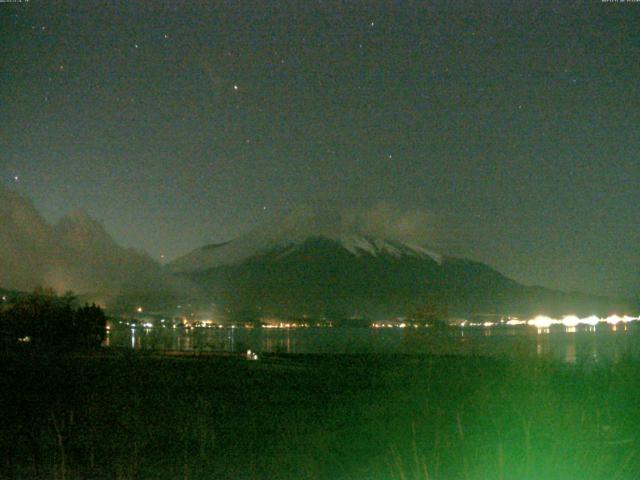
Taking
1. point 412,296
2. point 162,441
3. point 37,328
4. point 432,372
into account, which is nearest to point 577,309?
point 412,296

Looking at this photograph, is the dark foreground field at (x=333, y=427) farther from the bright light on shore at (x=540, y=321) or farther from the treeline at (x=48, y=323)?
the bright light on shore at (x=540, y=321)

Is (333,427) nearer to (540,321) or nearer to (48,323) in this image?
(48,323)

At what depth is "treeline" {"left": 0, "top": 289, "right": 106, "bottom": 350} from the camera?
48.9 metres

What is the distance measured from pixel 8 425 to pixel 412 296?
6783 inches

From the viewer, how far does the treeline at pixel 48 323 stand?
48938mm

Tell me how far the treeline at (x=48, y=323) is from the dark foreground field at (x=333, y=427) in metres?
30.1

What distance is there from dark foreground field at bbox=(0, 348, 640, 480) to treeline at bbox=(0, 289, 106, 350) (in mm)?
30125

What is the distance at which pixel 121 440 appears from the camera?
1157 centimetres

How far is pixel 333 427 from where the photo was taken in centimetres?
1367

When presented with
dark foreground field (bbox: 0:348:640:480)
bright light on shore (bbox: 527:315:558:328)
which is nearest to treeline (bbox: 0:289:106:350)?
dark foreground field (bbox: 0:348:640:480)

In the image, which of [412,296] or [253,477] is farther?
[412,296]

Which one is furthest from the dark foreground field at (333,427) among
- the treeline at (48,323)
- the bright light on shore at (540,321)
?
the bright light on shore at (540,321)

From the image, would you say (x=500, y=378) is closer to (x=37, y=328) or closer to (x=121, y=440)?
(x=121, y=440)

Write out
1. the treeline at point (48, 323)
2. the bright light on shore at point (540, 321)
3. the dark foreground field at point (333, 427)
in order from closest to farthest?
1. the dark foreground field at point (333, 427)
2. the treeline at point (48, 323)
3. the bright light on shore at point (540, 321)
